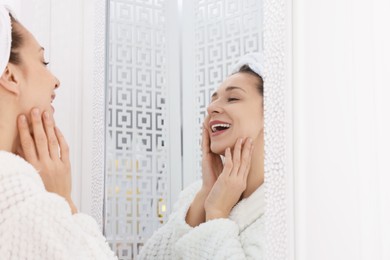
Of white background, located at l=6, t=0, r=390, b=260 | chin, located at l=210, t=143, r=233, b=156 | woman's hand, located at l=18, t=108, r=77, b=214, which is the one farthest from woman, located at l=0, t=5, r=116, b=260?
white background, located at l=6, t=0, r=390, b=260

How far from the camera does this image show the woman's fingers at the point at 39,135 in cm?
127

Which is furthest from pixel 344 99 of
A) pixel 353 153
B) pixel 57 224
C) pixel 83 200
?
pixel 83 200

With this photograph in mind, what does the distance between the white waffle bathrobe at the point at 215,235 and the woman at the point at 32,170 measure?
0.53 ft

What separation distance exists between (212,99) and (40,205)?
396mm

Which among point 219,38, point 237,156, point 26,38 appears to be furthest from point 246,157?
point 26,38

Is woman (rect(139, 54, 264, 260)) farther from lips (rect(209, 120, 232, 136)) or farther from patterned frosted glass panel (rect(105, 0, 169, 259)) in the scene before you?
patterned frosted glass panel (rect(105, 0, 169, 259))

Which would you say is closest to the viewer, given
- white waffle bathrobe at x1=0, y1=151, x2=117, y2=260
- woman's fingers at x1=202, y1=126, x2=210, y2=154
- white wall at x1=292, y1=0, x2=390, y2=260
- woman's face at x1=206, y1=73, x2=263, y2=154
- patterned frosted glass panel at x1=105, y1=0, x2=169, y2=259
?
white wall at x1=292, y1=0, x2=390, y2=260

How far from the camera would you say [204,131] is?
49.4 inches

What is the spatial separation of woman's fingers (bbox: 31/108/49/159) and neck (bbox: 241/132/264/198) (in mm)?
419

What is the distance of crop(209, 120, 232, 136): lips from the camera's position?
1207 millimetres

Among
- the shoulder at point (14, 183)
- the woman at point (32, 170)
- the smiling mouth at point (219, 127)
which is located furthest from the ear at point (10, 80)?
the smiling mouth at point (219, 127)

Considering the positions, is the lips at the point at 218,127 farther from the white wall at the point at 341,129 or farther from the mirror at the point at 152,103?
the white wall at the point at 341,129

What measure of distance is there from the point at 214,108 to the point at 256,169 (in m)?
0.17

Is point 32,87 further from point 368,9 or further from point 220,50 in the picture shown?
point 368,9
